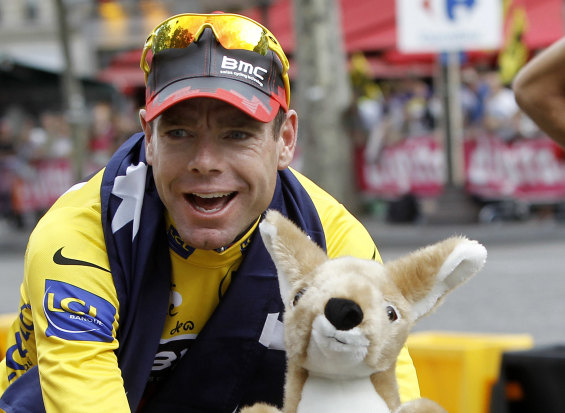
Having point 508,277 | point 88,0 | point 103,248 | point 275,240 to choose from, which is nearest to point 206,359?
point 103,248

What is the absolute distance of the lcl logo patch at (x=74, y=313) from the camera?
91.0 inches

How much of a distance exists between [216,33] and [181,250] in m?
0.59

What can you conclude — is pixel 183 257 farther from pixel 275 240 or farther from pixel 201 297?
pixel 275 240

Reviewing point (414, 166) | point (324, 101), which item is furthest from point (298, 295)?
point (324, 101)

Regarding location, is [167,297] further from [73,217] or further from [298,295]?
[298,295]

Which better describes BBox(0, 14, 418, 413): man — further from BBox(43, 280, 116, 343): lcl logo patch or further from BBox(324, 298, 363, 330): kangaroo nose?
BBox(324, 298, 363, 330): kangaroo nose

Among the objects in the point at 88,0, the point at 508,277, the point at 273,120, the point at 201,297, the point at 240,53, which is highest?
the point at 88,0

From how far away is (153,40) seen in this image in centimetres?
240

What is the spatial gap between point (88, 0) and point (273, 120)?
1490 centimetres

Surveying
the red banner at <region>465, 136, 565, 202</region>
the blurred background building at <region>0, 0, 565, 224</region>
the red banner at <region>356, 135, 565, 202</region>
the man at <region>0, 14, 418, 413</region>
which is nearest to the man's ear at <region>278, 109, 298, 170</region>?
the man at <region>0, 14, 418, 413</region>

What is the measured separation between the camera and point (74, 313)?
2328 millimetres

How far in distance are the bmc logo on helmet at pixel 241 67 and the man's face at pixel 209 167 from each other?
3.3 inches

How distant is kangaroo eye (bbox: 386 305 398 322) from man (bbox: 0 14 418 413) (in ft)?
1.01

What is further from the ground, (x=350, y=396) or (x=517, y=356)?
(x=350, y=396)
